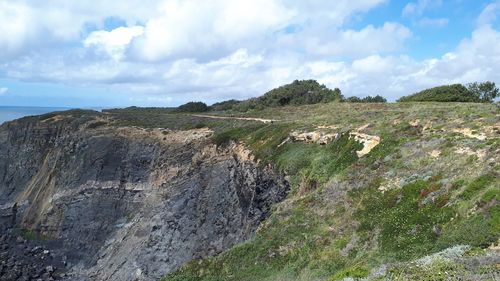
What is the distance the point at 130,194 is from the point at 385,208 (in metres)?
38.1

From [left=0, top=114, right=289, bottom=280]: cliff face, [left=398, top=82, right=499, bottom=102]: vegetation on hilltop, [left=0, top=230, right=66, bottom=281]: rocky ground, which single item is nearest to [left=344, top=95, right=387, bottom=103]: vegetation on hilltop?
[left=398, top=82, right=499, bottom=102]: vegetation on hilltop

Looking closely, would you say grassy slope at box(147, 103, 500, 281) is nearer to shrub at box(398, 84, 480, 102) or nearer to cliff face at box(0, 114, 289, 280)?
cliff face at box(0, 114, 289, 280)

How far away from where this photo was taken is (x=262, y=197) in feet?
137

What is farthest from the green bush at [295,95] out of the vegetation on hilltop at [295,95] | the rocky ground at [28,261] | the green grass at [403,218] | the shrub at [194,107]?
the green grass at [403,218]

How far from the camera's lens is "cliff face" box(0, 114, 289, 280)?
43188 millimetres

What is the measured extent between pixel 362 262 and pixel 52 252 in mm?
43575

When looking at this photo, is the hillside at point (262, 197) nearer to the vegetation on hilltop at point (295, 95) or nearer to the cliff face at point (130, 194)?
the cliff face at point (130, 194)

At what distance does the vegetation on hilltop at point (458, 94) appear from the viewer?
65875 millimetres

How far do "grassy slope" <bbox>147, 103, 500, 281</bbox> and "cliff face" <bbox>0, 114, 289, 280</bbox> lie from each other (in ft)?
22.4

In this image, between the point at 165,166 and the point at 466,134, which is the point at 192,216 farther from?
the point at 466,134

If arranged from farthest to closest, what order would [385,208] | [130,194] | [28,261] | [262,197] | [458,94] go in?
[458,94] → [130,194] → [28,261] → [262,197] → [385,208]

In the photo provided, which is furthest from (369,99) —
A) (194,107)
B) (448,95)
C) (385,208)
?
(385,208)

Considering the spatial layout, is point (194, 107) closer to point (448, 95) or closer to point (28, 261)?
point (448, 95)

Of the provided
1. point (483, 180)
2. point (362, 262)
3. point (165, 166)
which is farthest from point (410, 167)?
point (165, 166)
